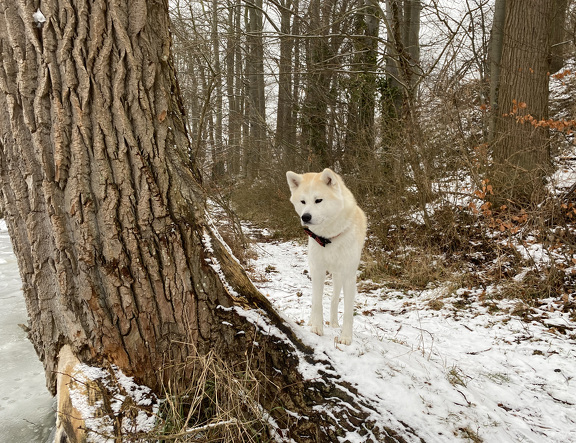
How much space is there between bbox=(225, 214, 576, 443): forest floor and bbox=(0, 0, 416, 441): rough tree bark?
281 millimetres

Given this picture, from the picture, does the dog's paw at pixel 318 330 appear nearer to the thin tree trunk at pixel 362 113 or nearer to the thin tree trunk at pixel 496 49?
the thin tree trunk at pixel 362 113

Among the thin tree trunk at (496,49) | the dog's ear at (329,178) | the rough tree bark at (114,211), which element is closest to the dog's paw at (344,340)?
the rough tree bark at (114,211)

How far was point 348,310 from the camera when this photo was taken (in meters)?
2.77

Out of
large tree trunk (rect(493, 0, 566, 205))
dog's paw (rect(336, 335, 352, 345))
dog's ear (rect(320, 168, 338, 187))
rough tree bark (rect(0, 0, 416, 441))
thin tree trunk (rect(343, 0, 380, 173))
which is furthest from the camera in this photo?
thin tree trunk (rect(343, 0, 380, 173))

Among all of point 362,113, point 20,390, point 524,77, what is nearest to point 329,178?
point 20,390

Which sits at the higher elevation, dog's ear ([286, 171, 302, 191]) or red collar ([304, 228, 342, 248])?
dog's ear ([286, 171, 302, 191])

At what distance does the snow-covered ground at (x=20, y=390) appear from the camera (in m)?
2.88

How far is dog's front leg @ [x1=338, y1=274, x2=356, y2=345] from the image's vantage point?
2.63m

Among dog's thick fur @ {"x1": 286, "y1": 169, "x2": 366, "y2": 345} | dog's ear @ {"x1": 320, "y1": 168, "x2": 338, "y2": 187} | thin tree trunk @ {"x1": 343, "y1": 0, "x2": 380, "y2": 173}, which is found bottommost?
dog's thick fur @ {"x1": 286, "y1": 169, "x2": 366, "y2": 345}


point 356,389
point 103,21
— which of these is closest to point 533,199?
point 356,389

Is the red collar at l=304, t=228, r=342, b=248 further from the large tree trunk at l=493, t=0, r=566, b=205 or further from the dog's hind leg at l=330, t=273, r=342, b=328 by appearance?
the large tree trunk at l=493, t=0, r=566, b=205

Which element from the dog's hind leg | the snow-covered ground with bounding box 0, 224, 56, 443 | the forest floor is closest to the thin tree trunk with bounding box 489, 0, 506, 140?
the forest floor

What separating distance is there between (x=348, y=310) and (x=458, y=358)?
4.12 feet

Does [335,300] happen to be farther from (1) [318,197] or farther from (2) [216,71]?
(2) [216,71]
